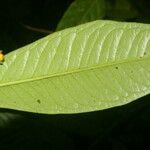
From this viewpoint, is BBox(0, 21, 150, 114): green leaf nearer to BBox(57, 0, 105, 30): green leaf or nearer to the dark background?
the dark background

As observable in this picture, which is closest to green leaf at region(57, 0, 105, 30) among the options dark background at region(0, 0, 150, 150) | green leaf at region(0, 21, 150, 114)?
dark background at region(0, 0, 150, 150)

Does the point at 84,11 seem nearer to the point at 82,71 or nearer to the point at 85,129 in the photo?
the point at 85,129

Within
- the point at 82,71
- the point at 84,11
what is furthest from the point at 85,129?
the point at 84,11

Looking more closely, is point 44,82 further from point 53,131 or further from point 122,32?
point 53,131

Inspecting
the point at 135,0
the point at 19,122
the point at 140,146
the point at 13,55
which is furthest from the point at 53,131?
the point at 135,0

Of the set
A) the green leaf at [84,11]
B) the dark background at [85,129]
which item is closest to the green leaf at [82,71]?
the dark background at [85,129]

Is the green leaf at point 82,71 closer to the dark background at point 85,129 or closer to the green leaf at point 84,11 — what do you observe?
the dark background at point 85,129
